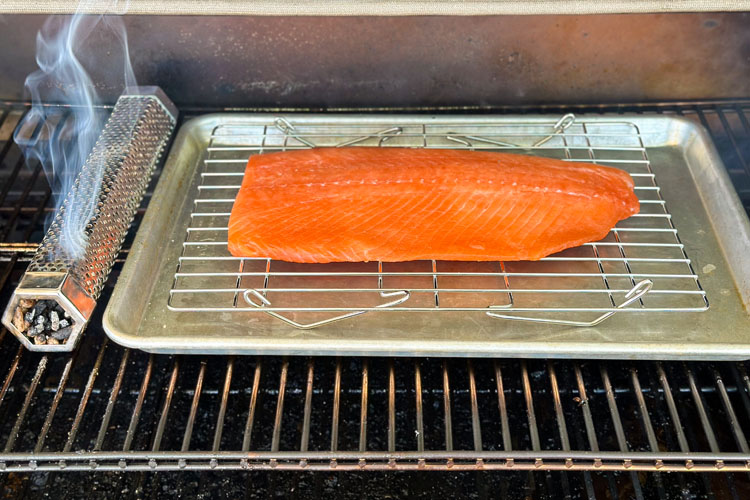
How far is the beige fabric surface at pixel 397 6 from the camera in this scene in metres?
2.09

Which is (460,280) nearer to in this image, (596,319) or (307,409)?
(596,319)

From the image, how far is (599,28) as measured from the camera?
9.42ft

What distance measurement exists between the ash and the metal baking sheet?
17 centimetres

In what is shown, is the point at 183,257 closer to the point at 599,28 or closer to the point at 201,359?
the point at 201,359

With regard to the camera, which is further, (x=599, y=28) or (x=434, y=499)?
(x=599, y=28)

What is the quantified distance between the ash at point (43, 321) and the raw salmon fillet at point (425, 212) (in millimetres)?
624

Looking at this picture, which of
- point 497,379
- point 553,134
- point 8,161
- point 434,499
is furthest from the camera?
point 8,161

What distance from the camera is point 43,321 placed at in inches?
85.5

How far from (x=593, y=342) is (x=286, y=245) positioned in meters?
1.13

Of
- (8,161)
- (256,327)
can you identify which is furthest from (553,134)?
(8,161)

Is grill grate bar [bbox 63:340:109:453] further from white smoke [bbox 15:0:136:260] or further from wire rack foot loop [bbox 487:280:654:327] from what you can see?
wire rack foot loop [bbox 487:280:654:327]

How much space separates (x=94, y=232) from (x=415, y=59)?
1632 mm

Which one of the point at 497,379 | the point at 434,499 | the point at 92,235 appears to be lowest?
the point at 434,499

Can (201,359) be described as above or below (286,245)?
below
